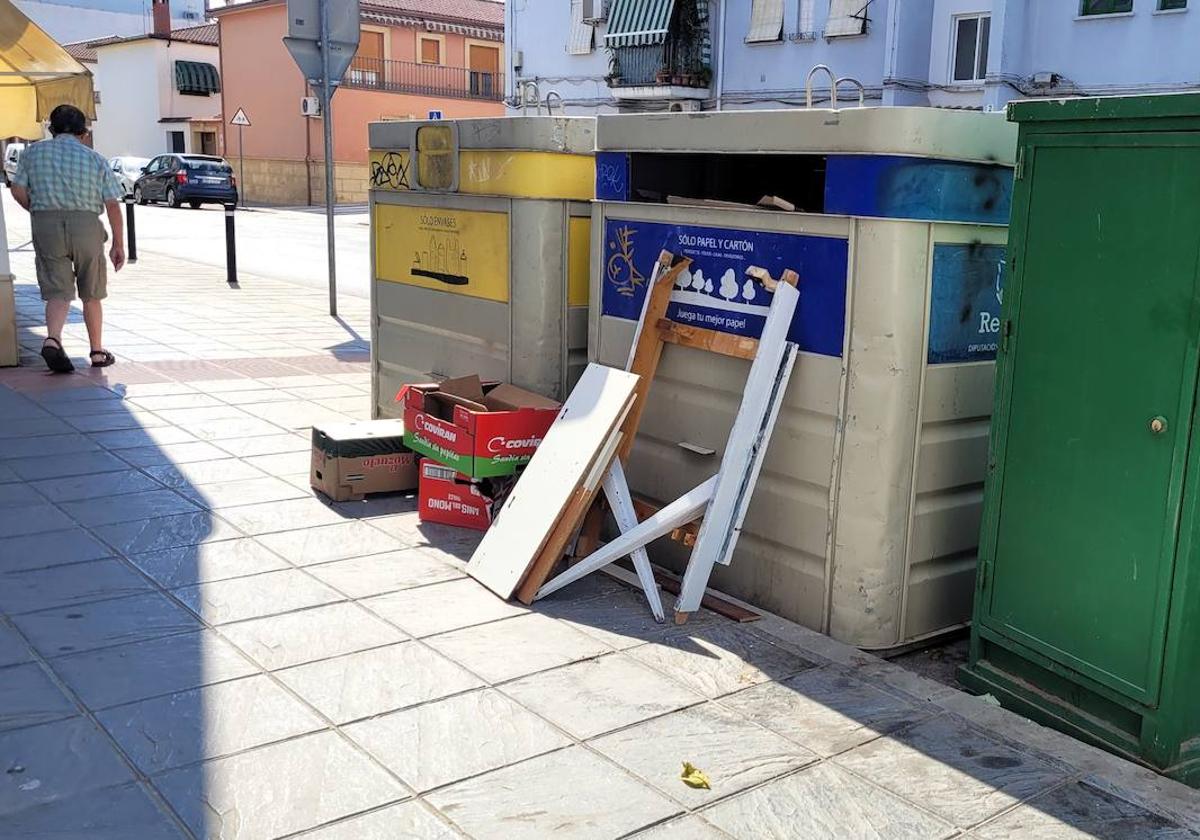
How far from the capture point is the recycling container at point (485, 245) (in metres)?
5.45

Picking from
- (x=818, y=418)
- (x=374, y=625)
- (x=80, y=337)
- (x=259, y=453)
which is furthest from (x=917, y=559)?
(x=80, y=337)

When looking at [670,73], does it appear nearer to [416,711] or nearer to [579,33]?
[579,33]

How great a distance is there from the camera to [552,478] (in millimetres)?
4617

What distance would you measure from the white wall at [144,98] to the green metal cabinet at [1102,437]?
49856 millimetres

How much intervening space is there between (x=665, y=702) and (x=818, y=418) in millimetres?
1158

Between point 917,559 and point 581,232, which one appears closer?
point 917,559

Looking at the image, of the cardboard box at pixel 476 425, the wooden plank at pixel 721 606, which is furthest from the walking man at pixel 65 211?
the wooden plank at pixel 721 606

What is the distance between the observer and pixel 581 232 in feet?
18.0

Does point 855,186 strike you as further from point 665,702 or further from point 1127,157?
point 665,702

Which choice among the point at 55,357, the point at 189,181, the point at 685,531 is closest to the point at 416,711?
the point at 685,531

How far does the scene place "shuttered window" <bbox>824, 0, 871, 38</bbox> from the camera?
81.7 ft

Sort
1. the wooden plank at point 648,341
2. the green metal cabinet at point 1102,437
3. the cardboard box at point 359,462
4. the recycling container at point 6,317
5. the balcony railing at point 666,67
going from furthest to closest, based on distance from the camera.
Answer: the balcony railing at point 666,67
the recycling container at point 6,317
the cardboard box at point 359,462
the wooden plank at point 648,341
the green metal cabinet at point 1102,437

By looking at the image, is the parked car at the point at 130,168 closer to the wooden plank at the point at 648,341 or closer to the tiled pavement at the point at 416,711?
the tiled pavement at the point at 416,711

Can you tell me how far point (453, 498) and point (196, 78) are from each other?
162 feet
